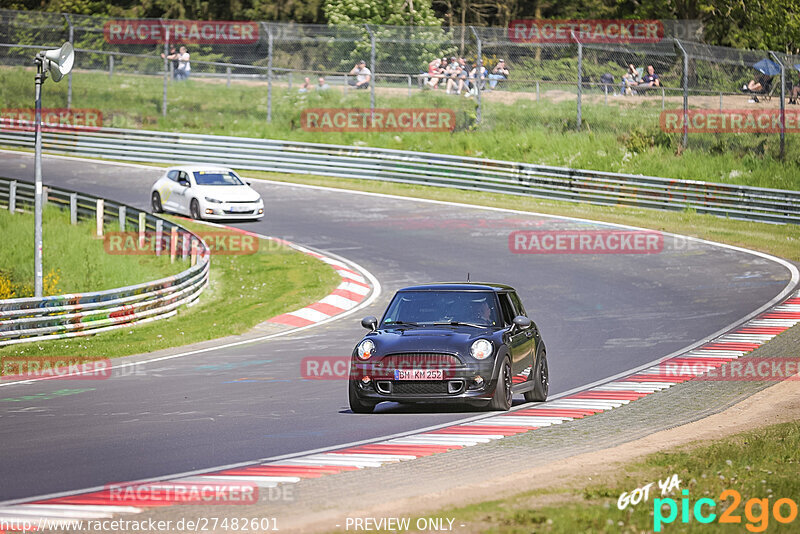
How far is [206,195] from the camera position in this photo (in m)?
30.7

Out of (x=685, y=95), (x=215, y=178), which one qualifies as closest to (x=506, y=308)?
(x=215, y=178)

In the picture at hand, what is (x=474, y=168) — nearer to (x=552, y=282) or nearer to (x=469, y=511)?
(x=552, y=282)

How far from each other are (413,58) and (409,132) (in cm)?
322

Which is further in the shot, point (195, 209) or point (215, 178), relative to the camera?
point (215, 178)

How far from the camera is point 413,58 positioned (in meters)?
37.1

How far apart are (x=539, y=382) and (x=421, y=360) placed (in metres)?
2.09

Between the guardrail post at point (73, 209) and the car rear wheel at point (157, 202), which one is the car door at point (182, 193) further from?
the guardrail post at point (73, 209)

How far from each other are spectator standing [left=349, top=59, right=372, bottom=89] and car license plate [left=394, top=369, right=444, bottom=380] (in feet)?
86.8

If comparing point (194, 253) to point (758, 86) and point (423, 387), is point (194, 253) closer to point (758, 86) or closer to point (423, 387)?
point (423, 387)

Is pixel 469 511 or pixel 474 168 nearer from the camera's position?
pixel 469 511

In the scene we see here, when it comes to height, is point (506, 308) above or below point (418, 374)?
above

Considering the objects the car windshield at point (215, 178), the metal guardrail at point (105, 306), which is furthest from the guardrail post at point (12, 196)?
the metal guardrail at point (105, 306)

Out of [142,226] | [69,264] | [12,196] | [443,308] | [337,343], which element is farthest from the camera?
[12,196]

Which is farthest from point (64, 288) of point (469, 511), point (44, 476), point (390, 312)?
point (469, 511)
